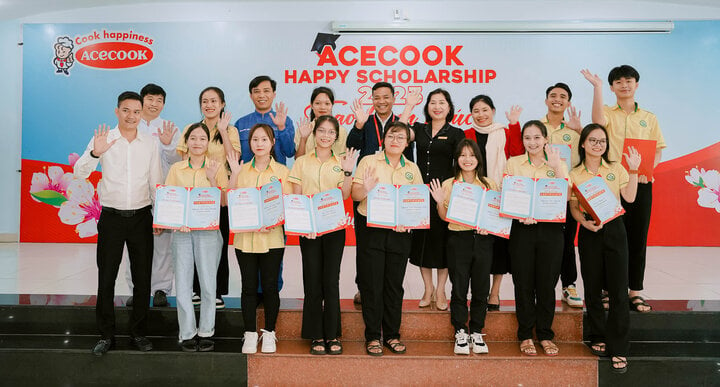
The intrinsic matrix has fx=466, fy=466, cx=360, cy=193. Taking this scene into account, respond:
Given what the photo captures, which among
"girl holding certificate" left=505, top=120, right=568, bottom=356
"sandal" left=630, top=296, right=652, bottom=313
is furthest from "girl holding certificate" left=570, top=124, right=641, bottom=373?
"sandal" left=630, top=296, right=652, bottom=313

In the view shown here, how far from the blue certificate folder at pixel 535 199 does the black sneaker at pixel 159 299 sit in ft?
7.86

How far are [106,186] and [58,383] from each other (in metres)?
1.27

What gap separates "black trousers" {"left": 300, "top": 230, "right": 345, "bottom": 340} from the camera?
2.83 meters

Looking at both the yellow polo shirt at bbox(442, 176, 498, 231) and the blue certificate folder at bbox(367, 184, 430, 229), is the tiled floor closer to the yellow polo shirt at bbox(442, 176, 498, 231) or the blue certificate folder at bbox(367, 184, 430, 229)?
the yellow polo shirt at bbox(442, 176, 498, 231)

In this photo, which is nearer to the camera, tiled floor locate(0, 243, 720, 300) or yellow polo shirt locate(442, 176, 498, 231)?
yellow polo shirt locate(442, 176, 498, 231)

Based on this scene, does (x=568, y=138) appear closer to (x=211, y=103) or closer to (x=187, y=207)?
(x=211, y=103)

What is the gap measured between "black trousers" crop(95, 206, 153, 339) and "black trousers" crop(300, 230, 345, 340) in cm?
99

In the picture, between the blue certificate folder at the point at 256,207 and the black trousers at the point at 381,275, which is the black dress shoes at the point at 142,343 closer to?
the blue certificate folder at the point at 256,207

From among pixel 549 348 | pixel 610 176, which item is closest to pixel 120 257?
pixel 549 348

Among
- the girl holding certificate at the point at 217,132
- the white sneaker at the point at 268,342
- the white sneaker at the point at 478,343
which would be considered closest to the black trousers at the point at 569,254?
→ the white sneaker at the point at 478,343

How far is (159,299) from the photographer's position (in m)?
3.32

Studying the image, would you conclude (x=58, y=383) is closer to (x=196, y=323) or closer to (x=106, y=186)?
(x=196, y=323)

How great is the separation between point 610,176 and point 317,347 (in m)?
2.05

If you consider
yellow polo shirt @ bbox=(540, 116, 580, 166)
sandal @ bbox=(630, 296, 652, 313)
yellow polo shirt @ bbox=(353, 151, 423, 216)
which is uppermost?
yellow polo shirt @ bbox=(540, 116, 580, 166)
